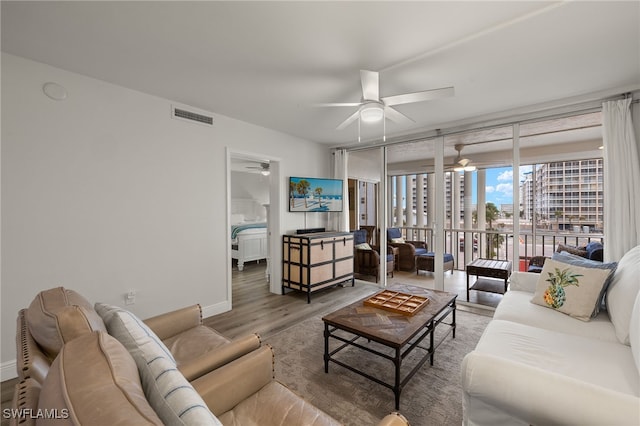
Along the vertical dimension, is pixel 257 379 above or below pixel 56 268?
below

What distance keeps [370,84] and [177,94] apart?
2071 millimetres

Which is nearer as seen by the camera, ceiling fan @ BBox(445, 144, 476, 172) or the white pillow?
the white pillow

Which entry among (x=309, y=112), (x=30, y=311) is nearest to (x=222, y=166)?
(x=309, y=112)

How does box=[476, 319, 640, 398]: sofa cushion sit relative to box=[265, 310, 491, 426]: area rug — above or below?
above

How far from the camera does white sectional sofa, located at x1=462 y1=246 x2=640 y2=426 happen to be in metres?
1.05

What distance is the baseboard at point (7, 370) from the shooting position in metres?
2.12

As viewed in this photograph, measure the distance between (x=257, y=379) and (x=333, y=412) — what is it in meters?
0.76

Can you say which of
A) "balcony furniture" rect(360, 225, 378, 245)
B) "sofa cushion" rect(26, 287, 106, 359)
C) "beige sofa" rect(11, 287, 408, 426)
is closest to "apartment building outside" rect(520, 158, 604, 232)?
"balcony furniture" rect(360, 225, 378, 245)

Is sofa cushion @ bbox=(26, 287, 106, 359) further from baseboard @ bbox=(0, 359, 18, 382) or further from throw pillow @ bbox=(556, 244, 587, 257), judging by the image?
throw pillow @ bbox=(556, 244, 587, 257)

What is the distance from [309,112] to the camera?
11.2ft

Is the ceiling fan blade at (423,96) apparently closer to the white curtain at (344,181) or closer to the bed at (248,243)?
the white curtain at (344,181)

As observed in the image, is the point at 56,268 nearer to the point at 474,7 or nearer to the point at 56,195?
the point at 56,195

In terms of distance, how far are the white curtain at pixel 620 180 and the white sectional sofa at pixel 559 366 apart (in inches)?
33.1

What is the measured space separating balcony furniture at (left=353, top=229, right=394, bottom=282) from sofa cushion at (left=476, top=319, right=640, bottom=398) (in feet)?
9.32
